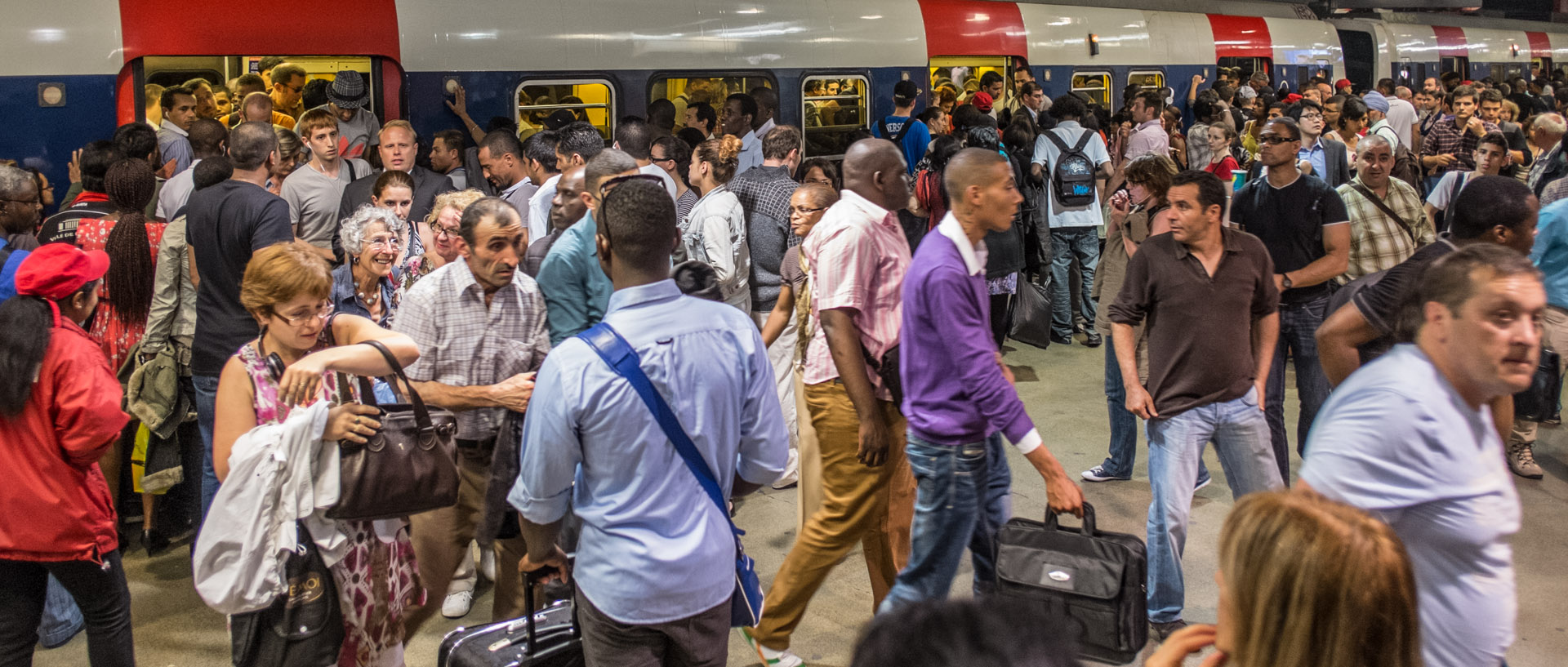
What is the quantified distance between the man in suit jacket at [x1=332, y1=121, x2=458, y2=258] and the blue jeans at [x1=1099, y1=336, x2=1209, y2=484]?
363 cm

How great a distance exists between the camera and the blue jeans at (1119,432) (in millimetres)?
5820

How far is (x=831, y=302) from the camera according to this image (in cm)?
→ 380

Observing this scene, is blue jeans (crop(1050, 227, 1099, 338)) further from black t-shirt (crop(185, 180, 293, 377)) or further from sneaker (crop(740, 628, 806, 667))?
black t-shirt (crop(185, 180, 293, 377))

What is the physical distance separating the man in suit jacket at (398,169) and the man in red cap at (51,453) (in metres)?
2.86

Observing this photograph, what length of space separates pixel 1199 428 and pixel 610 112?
20.8 ft

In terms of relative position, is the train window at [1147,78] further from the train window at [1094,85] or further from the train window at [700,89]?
the train window at [700,89]

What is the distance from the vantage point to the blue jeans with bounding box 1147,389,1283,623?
4066mm

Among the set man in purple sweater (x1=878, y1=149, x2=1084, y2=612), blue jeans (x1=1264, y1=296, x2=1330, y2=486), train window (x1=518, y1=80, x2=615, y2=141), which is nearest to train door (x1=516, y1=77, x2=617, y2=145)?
train window (x1=518, y1=80, x2=615, y2=141)

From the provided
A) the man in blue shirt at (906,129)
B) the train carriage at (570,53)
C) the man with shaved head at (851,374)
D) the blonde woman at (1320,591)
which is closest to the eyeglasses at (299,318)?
the man with shaved head at (851,374)

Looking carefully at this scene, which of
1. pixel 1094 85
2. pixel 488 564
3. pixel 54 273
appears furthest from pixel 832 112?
pixel 54 273

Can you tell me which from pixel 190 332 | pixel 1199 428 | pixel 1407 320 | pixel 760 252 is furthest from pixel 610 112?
pixel 1407 320

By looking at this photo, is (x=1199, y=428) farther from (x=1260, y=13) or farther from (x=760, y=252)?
(x=1260, y=13)

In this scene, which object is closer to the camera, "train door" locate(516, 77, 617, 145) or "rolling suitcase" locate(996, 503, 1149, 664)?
"rolling suitcase" locate(996, 503, 1149, 664)

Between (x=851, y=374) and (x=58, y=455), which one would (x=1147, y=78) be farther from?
(x=58, y=455)
